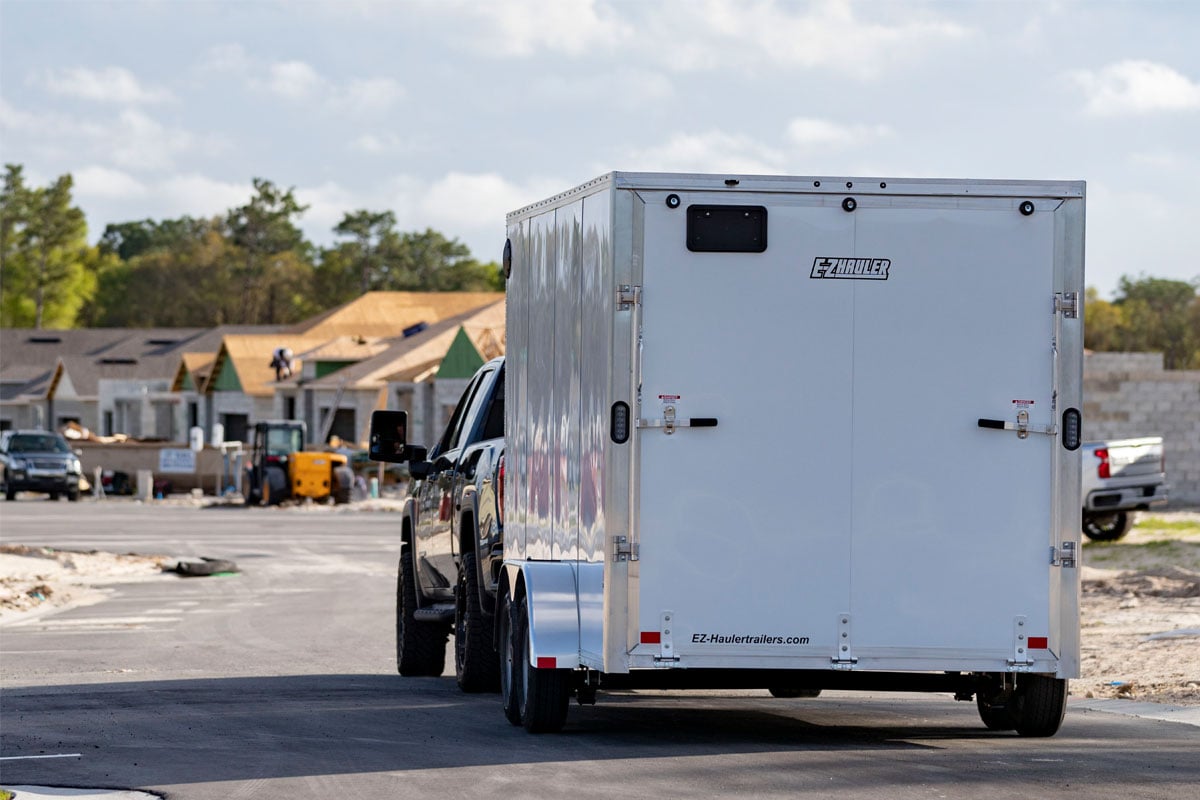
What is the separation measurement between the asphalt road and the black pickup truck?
1.09ft

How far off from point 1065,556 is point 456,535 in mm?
5248

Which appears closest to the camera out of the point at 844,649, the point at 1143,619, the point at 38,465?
the point at 844,649

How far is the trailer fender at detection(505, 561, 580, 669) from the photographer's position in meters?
10.3

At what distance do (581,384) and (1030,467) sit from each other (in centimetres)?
247

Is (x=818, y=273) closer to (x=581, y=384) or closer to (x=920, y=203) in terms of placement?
(x=920, y=203)

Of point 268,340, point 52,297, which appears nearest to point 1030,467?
point 268,340

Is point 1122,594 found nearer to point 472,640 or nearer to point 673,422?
point 472,640

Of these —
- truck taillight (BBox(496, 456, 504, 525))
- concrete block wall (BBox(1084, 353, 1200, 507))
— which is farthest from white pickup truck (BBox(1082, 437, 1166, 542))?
truck taillight (BBox(496, 456, 504, 525))

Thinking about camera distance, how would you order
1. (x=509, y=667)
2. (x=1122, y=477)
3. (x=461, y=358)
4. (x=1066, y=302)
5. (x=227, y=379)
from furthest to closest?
(x=227, y=379), (x=461, y=358), (x=1122, y=477), (x=509, y=667), (x=1066, y=302)

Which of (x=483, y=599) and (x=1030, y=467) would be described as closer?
(x=1030, y=467)

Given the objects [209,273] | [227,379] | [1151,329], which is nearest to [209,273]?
[209,273]

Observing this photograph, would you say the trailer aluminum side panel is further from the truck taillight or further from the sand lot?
the sand lot

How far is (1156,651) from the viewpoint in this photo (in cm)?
1683

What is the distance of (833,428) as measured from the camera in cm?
1009
